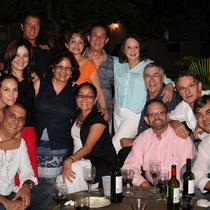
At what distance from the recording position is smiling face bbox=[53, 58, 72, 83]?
4.66 meters

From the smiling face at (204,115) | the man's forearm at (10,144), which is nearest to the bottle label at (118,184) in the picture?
the smiling face at (204,115)

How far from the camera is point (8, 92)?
413 centimetres

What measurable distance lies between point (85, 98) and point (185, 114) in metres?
1.21

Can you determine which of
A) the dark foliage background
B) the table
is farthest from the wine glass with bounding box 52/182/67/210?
the dark foliage background

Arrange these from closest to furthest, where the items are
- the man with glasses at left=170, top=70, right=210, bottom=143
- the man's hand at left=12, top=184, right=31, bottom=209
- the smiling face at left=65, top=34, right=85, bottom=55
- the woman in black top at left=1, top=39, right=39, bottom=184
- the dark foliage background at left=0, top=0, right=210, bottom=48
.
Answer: the man's hand at left=12, top=184, right=31, bottom=209 < the woman in black top at left=1, top=39, right=39, bottom=184 < the man with glasses at left=170, top=70, right=210, bottom=143 < the smiling face at left=65, top=34, right=85, bottom=55 < the dark foliage background at left=0, top=0, right=210, bottom=48

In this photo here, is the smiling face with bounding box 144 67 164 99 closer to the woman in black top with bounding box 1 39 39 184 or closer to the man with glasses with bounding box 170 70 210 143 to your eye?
the man with glasses with bounding box 170 70 210 143

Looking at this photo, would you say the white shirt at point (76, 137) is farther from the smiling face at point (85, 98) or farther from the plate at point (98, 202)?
the plate at point (98, 202)

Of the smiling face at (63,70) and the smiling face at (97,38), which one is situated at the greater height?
the smiling face at (97,38)

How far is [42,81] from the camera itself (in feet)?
15.5

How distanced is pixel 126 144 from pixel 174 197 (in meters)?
2.27

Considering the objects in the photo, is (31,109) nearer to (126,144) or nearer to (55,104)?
(55,104)

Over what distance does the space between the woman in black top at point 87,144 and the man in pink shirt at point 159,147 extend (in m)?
0.41

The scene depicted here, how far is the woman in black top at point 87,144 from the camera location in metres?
4.35

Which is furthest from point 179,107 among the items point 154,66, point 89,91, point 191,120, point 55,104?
point 55,104
